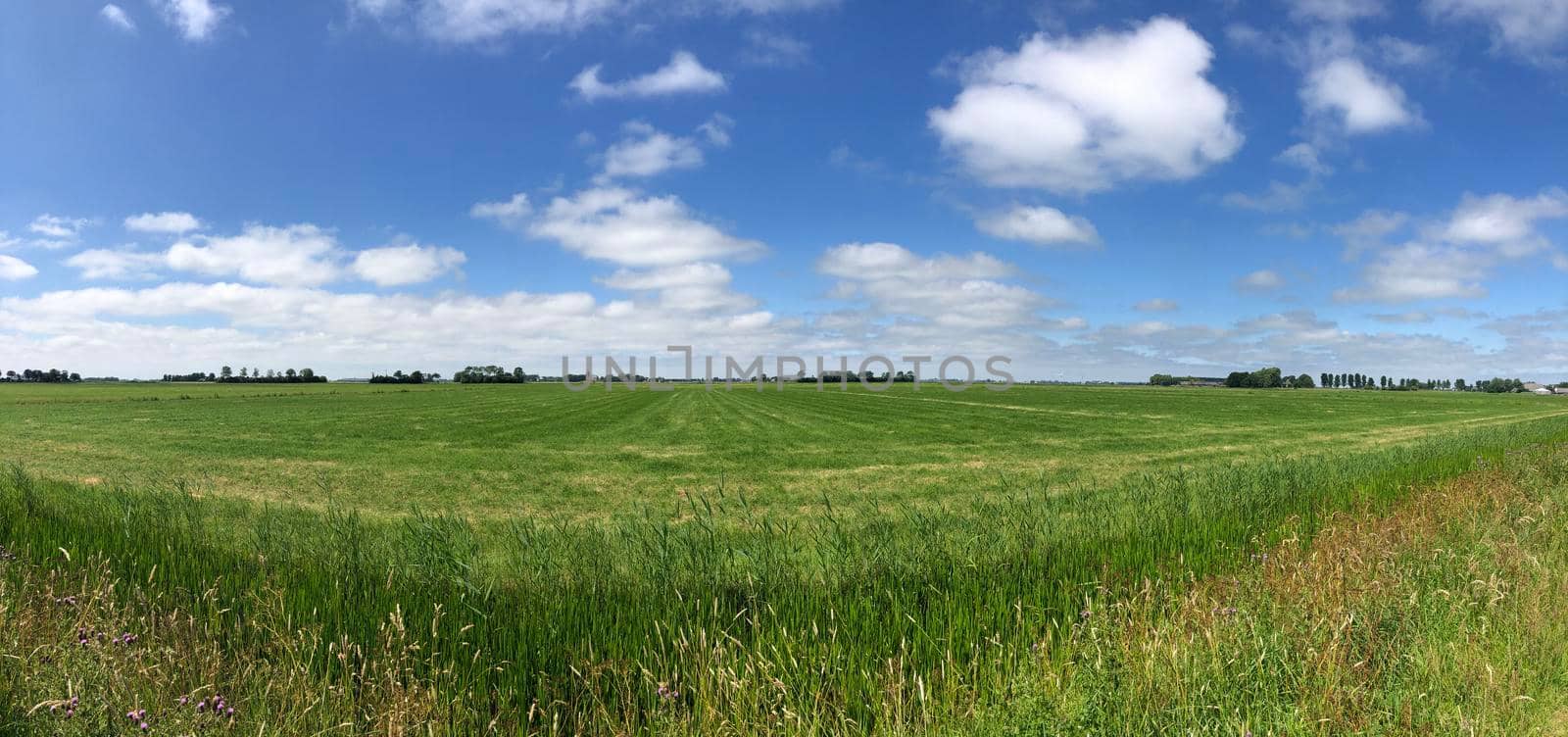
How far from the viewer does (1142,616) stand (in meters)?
4.43

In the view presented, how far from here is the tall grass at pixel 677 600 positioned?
3.94m

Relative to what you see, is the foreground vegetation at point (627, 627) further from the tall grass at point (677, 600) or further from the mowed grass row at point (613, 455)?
the mowed grass row at point (613, 455)

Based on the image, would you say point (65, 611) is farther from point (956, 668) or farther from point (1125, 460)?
point (1125, 460)

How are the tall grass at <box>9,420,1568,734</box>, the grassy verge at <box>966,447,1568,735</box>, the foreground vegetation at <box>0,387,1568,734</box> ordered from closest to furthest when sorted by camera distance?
the grassy verge at <box>966,447,1568,735</box> → the foreground vegetation at <box>0,387,1568,734</box> → the tall grass at <box>9,420,1568,734</box>

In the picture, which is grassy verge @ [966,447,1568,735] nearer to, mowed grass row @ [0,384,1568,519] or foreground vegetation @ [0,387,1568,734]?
foreground vegetation @ [0,387,1568,734]

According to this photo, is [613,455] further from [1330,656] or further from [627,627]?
[1330,656]

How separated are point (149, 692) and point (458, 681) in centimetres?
150

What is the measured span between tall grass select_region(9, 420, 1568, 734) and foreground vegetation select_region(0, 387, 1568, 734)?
3cm

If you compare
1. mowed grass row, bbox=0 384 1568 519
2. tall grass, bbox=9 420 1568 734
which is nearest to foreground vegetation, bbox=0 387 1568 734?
tall grass, bbox=9 420 1568 734

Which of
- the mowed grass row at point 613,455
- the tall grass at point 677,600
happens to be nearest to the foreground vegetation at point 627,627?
the tall grass at point 677,600

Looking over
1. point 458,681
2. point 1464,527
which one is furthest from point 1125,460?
point 458,681

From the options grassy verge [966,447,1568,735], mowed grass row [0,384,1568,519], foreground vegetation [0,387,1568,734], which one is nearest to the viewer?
grassy verge [966,447,1568,735]

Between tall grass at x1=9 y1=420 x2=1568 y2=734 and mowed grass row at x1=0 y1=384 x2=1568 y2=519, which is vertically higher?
tall grass at x1=9 y1=420 x2=1568 y2=734

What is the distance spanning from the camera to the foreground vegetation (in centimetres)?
359
